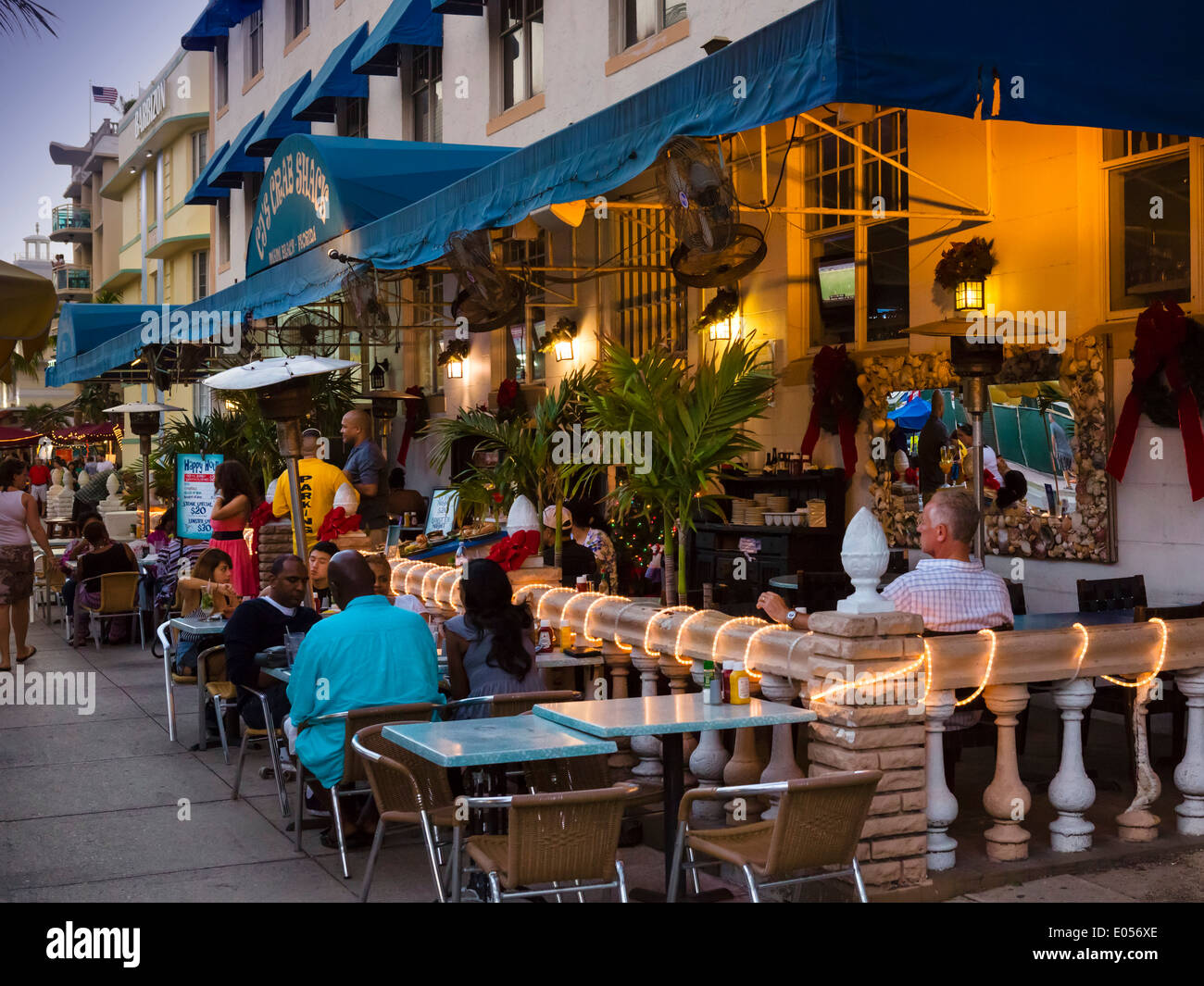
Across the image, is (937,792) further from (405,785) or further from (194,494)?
(194,494)

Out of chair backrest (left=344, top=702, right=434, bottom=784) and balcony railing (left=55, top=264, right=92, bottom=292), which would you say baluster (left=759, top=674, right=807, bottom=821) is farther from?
balcony railing (left=55, top=264, right=92, bottom=292)

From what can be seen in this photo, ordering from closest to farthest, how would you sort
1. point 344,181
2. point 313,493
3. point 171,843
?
point 171,843, point 313,493, point 344,181

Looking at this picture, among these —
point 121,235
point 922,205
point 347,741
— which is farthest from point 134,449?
point 347,741

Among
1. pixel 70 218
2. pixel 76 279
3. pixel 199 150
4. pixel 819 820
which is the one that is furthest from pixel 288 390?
pixel 76 279

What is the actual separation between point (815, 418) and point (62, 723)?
6599 mm

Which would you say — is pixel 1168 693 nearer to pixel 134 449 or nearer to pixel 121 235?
pixel 134 449

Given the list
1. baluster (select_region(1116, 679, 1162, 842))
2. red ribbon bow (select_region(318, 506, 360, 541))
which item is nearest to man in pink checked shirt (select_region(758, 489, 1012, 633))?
baluster (select_region(1116, 679, 1162, 842))

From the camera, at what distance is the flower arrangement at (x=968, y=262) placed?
10.3 metres

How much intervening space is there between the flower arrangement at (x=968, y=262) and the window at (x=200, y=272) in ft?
87.4

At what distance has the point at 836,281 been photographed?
12.2 m

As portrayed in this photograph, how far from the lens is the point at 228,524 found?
451 inches

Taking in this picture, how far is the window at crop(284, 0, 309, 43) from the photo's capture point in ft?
82.0

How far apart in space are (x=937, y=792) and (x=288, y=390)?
5571mm
